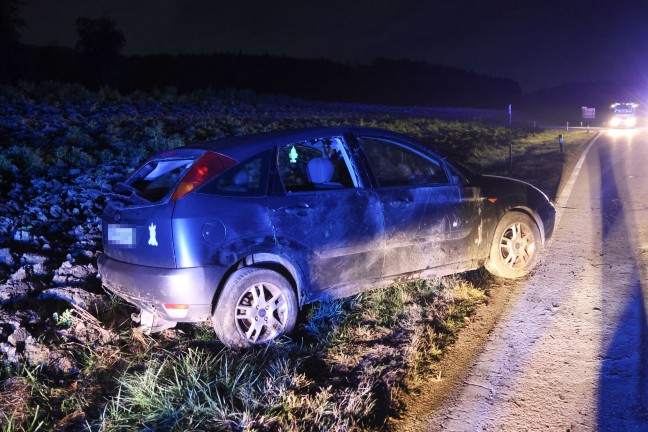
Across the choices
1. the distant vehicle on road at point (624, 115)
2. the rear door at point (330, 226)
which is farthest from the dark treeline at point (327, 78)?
the rear door at point (330, 226)

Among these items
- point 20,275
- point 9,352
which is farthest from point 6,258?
point 9,352

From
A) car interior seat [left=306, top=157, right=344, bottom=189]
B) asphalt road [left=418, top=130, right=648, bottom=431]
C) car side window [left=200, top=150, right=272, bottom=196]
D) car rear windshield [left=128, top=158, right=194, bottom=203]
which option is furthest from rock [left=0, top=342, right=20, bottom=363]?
asphalt road [left=418, top=130, right=648, bottom=431]

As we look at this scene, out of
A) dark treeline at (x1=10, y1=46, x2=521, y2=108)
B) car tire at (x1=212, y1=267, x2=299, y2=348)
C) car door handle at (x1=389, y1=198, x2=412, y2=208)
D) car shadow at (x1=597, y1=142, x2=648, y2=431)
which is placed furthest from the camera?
dark treeline at (x1=10, y1=46, x2=521, y2=108)

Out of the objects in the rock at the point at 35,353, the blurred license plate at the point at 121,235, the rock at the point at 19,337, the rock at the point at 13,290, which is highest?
the blurred license plate at the point at 121,235

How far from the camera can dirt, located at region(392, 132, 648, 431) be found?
10.9 ft

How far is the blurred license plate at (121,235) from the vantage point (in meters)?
4.14

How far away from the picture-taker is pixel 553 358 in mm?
4008

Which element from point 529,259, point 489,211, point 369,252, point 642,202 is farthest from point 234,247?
point 642,202

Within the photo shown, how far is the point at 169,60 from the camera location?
291ft

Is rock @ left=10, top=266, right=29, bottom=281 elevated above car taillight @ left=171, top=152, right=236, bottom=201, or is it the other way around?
car taillight @ left=171, top=152, right=236, bottom=201

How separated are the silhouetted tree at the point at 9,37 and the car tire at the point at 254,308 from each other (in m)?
35.6

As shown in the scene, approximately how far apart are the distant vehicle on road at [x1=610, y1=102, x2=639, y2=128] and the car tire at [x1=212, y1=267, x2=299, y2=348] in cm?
3768

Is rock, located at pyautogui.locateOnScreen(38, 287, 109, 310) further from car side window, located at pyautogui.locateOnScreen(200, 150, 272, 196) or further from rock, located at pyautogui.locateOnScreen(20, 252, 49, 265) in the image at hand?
car side window, located at pyautogui.locateOnScreen(200, 150, 272, 196)

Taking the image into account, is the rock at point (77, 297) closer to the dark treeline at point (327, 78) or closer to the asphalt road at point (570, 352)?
the asphalt road at point (570, 352)
